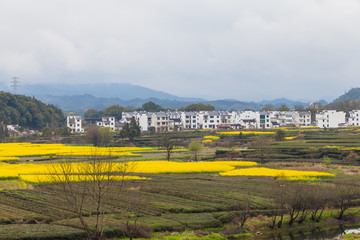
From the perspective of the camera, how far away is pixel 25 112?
124938 millimetres

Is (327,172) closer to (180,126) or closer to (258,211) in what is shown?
(258,211)

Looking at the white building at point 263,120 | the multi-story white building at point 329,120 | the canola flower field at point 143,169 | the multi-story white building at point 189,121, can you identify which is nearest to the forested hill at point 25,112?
the multi-story white building at point 189,121

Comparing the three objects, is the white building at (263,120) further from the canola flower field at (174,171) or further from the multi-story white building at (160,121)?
the canola flower field at (174,171)

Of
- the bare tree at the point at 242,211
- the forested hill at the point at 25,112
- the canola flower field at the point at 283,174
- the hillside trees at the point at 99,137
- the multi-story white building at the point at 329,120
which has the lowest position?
the bare tree at the point at 242,211

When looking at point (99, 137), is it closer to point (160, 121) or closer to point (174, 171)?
point (160, 121)

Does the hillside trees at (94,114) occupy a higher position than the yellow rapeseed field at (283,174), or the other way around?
the hillside trees at (94,114)

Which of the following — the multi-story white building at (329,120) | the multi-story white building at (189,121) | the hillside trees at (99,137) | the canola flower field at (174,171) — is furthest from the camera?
the multi-story white building at (189,121)

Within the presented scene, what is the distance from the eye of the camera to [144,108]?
541 feet

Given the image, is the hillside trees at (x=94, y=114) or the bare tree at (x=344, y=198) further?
the hillside trees at (x=94, y=114)

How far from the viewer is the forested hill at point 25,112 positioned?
390 ft

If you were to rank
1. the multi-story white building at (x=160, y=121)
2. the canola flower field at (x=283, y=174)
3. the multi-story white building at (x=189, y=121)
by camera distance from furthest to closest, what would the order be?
1. the multi-story white building at (x=189, y=121)
2. the multi-story white building at (x=160, y=121)
3. the canola flower field at (x=283, y=174)

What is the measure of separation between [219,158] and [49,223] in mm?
38086

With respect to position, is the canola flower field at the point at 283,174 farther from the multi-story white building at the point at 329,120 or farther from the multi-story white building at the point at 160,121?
the multi-story white building at the point at 329,120

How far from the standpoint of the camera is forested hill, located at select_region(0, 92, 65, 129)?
119 metres
